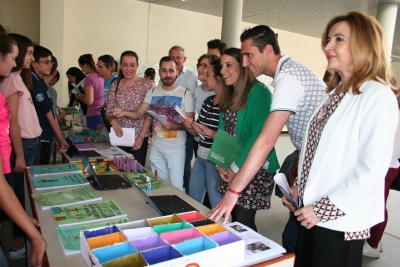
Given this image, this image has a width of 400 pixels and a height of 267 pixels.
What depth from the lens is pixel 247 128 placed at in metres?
1.81

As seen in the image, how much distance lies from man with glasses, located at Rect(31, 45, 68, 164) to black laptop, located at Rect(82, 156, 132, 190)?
1002 mm

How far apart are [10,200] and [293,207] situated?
1060mm

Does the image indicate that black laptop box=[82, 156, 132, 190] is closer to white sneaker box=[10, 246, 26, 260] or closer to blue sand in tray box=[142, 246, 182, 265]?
blue sand in tray box=[142, 246, 182, 265]

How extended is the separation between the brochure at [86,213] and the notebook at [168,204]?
140 millimetres

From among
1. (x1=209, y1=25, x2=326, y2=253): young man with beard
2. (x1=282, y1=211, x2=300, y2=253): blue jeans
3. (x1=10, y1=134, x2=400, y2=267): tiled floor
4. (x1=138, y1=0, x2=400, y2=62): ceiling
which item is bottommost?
(x1=10, y1=134, x2=400, y2=267): tiled floor

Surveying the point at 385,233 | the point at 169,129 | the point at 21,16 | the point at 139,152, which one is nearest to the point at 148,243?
the point at 169,129

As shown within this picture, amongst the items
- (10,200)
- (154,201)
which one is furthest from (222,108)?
(10,200)

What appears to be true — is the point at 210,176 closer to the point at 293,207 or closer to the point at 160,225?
the point at 293,207

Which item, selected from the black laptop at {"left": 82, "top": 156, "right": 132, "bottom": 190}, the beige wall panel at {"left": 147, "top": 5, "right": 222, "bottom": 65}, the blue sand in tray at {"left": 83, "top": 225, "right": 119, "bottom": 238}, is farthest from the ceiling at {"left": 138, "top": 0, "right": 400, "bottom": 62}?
the blue sand in tray at {"left": 83, "top": 225, "right": 119, "bottom": 238}

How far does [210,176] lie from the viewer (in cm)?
216

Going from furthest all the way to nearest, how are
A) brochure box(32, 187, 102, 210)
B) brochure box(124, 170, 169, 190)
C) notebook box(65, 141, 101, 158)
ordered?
notebook box(65, 141, 101, 158) → brochure box(124, 170, 169, 190) → brochure box(32, 187, 102, 210)

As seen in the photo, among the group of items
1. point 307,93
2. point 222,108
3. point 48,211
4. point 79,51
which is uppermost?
point 79,51

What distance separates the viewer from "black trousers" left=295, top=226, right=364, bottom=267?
110cm

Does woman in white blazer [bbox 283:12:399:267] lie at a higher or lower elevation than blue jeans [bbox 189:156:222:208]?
higher
